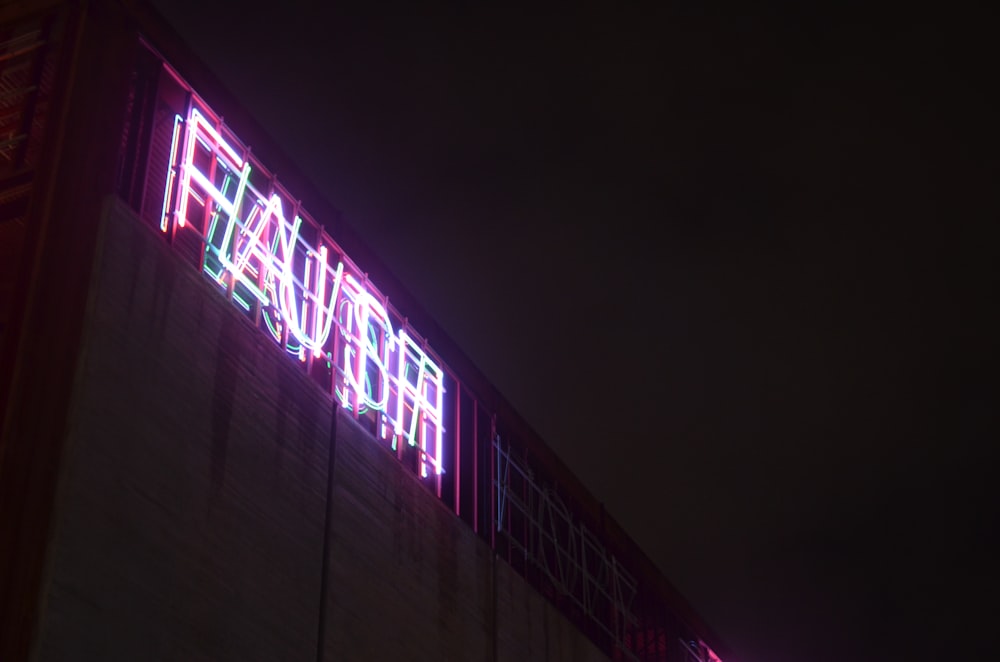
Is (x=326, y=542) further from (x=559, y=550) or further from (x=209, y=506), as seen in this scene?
(x=559, y=550)

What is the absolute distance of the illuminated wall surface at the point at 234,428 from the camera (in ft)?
31.6

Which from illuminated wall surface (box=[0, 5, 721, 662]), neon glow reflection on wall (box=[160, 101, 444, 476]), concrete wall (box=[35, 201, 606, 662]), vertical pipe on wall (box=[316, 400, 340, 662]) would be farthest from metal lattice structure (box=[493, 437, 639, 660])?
vertical pipe on wall (box=[316, 400, 340, 662])

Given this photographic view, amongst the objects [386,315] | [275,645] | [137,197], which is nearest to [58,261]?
[137,197]

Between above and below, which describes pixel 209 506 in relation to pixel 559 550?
below

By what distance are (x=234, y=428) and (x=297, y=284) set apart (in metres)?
2.36

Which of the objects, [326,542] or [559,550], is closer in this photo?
[326,542]

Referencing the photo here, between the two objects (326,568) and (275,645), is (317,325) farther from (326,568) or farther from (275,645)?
(275,645)

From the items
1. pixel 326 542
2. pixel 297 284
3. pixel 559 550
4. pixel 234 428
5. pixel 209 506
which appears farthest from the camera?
pixel 559 550

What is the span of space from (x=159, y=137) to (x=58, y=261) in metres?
2.42

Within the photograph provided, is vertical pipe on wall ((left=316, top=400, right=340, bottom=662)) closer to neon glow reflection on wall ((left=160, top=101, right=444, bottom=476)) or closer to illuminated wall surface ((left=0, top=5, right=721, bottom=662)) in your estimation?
illuminated wall surface ((left=0, top=5, right=721, bottom=662))

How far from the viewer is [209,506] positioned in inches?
420

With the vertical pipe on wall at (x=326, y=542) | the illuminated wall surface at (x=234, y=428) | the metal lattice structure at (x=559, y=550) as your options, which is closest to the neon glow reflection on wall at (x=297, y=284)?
the illuminated wall surface at (x=234, y=428)

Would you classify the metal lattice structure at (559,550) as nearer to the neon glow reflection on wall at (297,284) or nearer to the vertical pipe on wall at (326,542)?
the neon glow reflection on wall at (297,284)

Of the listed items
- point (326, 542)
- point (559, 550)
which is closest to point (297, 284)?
point (326, 542)
